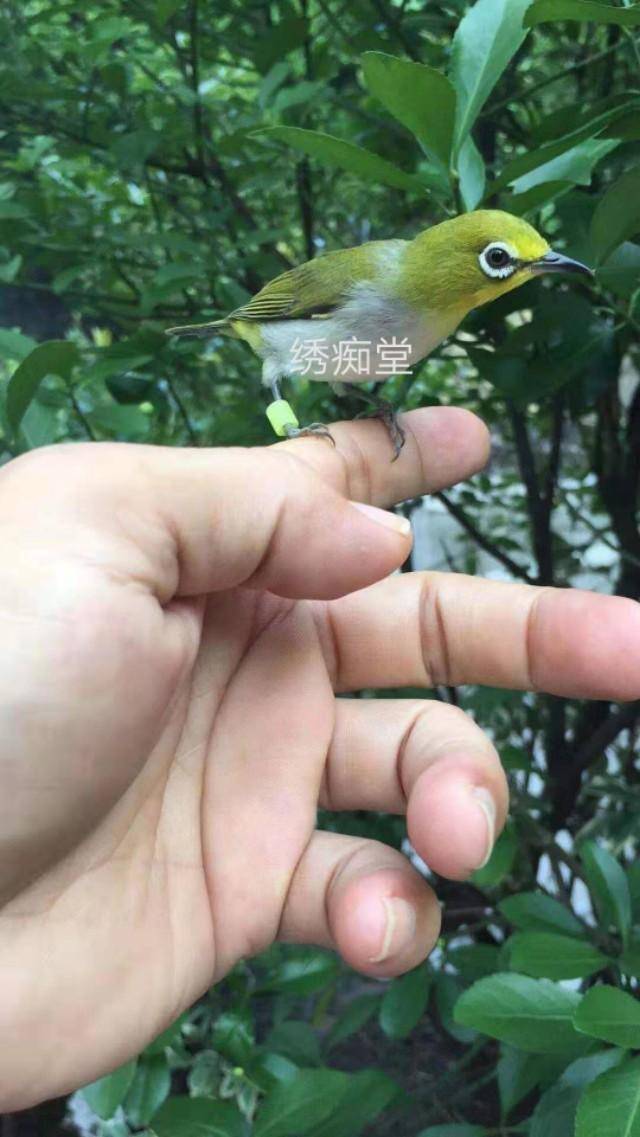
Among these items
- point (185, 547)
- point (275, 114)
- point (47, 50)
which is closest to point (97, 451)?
point (185, 547)

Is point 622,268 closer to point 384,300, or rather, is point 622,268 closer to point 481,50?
point 481,50

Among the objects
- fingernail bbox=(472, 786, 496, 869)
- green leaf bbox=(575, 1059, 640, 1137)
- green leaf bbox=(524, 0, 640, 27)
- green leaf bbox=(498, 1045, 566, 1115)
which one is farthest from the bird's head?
green leaf bbox=(498, 1045, 566, 1115)

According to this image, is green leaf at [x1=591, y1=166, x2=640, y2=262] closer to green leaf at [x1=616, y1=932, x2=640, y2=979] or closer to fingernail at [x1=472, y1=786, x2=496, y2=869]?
fingernail at [x1=472, y1=786, x2=496, y2=869]

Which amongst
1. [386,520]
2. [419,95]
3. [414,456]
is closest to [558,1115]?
[386,520]

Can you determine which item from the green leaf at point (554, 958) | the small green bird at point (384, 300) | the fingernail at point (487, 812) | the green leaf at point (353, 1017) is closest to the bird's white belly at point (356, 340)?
the small green bird at point (384, 300)

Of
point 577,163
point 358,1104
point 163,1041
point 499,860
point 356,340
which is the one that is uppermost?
point 577,163

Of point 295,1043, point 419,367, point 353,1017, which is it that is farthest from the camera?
point 353,1017

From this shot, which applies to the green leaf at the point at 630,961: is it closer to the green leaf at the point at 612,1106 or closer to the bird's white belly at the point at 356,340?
the green leaf at the point at 612,1106
